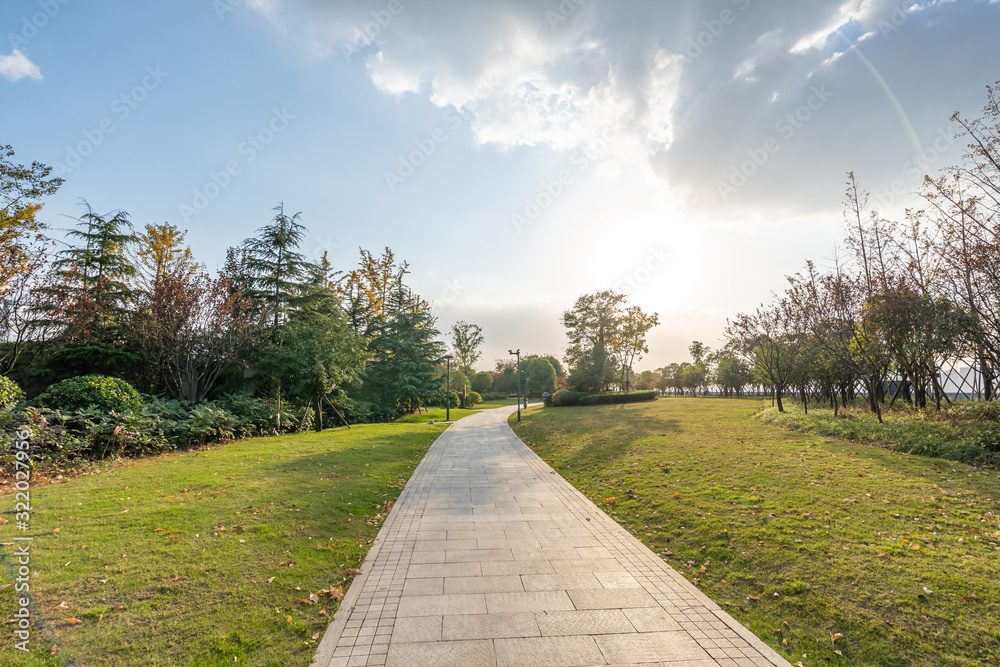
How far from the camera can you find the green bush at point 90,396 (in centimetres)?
986

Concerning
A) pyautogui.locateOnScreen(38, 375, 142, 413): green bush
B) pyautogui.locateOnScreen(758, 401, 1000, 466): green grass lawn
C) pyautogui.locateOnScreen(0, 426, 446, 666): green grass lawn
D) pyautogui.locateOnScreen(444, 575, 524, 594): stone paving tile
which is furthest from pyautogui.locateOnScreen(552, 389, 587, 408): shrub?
pyautogui.locateOnScreen(444, 575, 524, 594): stone paving tile

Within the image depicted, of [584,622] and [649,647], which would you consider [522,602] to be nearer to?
[584,622]

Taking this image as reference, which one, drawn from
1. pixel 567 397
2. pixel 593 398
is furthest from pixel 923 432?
pixel 567 397

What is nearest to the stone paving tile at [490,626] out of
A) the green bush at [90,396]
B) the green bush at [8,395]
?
the green bush at [8,395]

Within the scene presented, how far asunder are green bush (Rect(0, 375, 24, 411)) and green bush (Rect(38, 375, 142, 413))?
3.12 ft

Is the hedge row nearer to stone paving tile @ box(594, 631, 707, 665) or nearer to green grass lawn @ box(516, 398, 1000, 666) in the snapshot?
green grass lawn @ box(516, 398, 1000, 666)

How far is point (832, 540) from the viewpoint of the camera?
5047 millimetres

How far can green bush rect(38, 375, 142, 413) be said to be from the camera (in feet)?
32.3

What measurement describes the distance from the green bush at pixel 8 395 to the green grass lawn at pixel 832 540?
11645 millimetres

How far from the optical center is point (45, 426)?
855cm

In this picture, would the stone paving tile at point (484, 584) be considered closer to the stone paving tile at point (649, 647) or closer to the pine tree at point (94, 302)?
the stone paving tile at point (649, 647)

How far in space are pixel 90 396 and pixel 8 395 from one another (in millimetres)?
1877

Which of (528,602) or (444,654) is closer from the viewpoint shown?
(444,654)

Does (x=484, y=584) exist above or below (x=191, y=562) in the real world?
below
